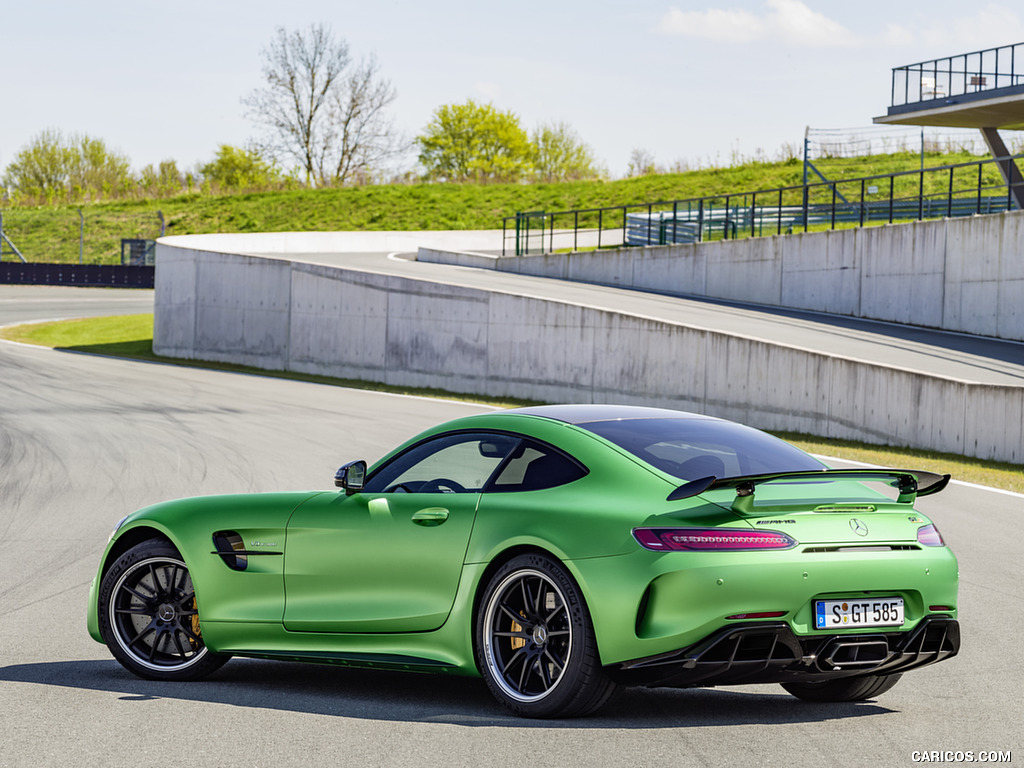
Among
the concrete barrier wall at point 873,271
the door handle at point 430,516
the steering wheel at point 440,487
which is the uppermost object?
the concrete barrier wall at point 873,271

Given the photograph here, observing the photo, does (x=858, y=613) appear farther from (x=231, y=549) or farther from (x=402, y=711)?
(x=231, y=549)

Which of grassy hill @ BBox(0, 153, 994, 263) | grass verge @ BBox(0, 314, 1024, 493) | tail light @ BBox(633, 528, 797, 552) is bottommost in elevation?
grass verge @ BBox(0, 314, 1024, 493)

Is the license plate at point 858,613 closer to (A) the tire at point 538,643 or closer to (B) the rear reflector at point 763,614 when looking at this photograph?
(B) the rear reflector at point 763,614

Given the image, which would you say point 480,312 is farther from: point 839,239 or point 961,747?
point 961,747

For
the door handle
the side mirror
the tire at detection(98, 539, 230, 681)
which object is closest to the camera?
the door handle

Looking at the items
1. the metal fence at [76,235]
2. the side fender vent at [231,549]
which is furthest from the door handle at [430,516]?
the metal fence at [76,235]

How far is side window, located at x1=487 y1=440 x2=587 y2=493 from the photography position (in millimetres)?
5637

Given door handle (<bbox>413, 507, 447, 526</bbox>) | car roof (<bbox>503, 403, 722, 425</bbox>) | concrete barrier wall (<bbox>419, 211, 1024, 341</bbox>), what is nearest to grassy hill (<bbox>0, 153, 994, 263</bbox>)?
concrete barrier wall (<bbox>419, 211, 1024, 341</bbox>)

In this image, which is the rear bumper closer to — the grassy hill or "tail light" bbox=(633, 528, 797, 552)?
"tail light" bbox=(633, 528, 797, 552)

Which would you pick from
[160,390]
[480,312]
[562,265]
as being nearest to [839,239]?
[480,312]

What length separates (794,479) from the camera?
5.37 metres

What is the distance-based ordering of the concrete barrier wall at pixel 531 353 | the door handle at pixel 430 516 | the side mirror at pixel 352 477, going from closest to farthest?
the door handle at pixel 430 516 → the side mirror at pixel 352 477 → the concrete barrier wall at pixel 531 353

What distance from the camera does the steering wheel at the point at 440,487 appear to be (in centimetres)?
605

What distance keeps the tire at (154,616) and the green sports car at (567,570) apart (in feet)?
0.03
